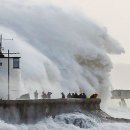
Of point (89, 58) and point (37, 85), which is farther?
point (89, 58)

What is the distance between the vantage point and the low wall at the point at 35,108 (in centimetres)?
3234

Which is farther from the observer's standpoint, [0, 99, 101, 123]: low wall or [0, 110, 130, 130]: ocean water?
[0, 110, 130, 130]: ocean water

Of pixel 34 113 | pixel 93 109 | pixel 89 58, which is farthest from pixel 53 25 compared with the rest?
pixel 34 113

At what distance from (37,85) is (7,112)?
11.8 meters

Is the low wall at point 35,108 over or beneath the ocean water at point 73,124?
over

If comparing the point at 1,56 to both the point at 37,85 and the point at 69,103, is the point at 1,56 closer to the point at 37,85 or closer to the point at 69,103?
the point at 69,103

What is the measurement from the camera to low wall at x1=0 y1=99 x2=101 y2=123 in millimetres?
32344

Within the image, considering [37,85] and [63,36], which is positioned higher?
[63,36]

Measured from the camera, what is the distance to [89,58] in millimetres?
48531

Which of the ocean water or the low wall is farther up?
the low wall

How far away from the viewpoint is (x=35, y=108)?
33.8 metres

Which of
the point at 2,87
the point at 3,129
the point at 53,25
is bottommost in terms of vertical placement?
the point at 3,129

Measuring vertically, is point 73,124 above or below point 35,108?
below

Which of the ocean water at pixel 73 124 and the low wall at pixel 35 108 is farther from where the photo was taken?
the ocean water at pixel 73 124
